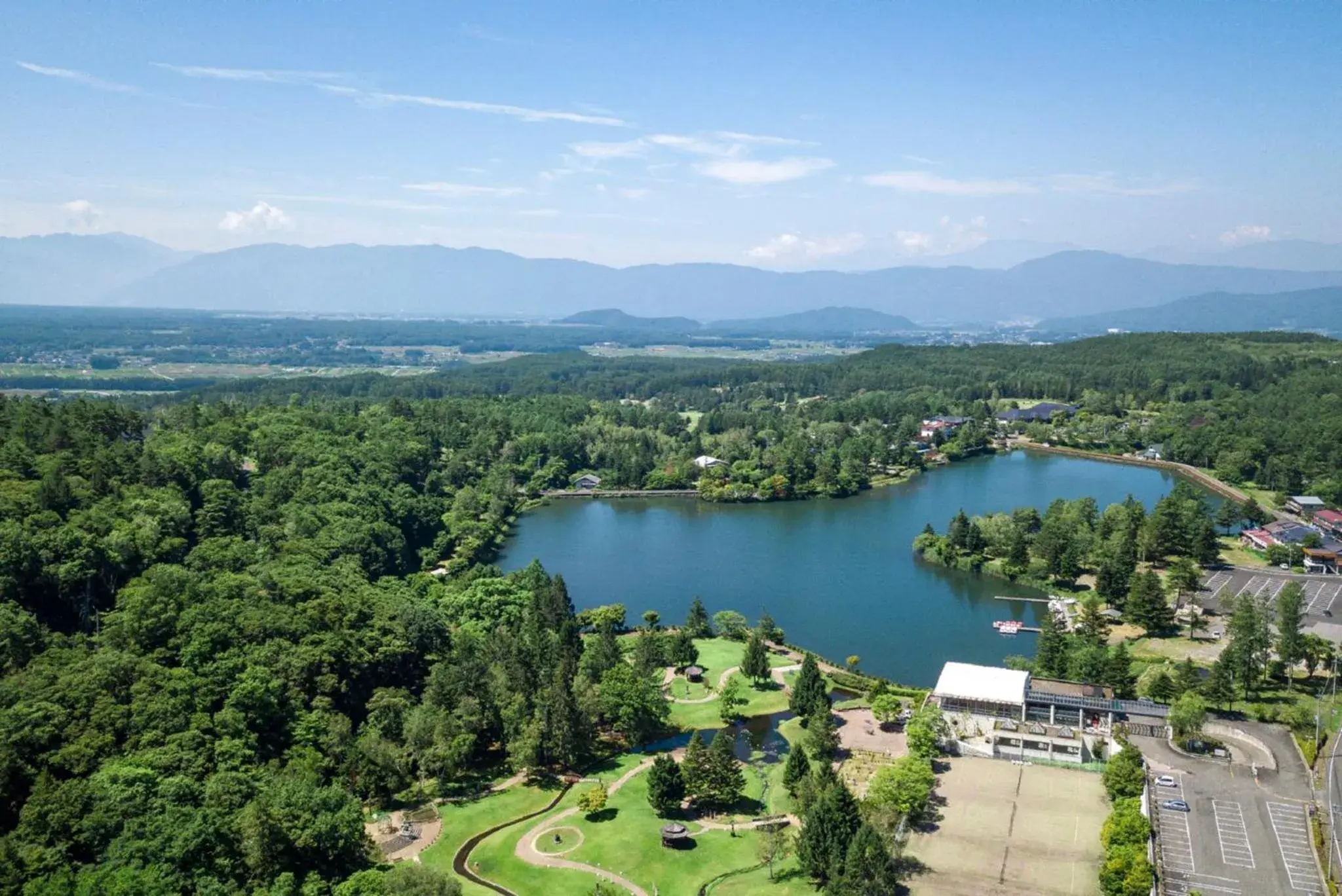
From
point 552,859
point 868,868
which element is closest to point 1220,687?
point 868,868

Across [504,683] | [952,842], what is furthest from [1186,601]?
[504,683]

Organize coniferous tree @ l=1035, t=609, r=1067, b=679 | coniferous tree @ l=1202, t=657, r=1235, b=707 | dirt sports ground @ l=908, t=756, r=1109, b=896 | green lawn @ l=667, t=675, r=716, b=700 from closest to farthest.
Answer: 1. dirt sports ground @ l=908, t=756, r=1109, b=896
2. coniferous tree @ l=1202, t=657, r=1235, b=707
3. coniferous tree @ l=1035, t=609, r=1067, b=679
4. green lawn @ l=667, t=675, r=716, b=700

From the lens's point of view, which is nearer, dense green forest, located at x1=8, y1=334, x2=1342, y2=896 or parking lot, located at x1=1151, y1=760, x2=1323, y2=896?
parking lot, located at x1=1151, y1=760, x2=1323, y2=896

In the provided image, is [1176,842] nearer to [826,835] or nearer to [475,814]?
[826,835]

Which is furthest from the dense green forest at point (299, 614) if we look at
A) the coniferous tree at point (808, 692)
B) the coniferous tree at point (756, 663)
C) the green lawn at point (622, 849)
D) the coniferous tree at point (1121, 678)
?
the coniferous tree at point (808, 692)

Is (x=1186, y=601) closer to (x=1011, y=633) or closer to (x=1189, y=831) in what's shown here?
(x=1011, y=633)

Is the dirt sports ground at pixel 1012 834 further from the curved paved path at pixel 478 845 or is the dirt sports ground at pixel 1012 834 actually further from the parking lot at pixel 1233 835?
the curved paved path at pixel 478 845

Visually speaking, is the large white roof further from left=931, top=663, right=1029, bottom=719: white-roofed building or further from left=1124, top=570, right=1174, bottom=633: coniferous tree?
left=1124, top=570, right=1174, bottom=633: coniferous tree

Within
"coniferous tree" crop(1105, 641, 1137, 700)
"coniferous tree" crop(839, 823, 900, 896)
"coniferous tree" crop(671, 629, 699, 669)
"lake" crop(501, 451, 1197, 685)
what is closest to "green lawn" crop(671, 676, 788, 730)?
"coniferous tree" crop(671, 629, 699, 669)
